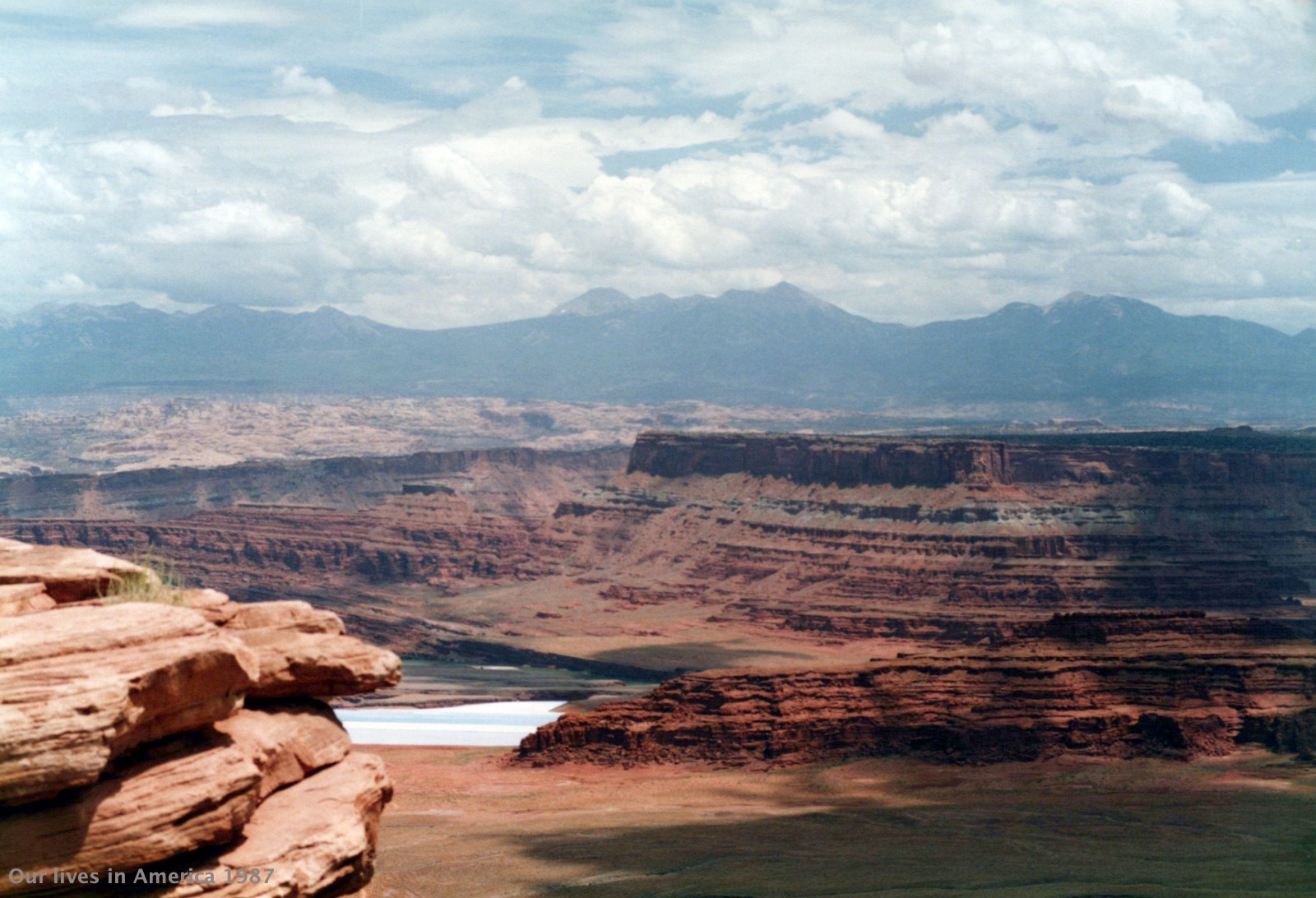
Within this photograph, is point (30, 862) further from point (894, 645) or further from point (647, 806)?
point (894, 645)

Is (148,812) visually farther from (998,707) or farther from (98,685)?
(998,707)

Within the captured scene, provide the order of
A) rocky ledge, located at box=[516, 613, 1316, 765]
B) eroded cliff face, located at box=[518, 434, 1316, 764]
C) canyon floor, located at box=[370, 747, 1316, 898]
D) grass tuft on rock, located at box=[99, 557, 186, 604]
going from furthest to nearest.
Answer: eroded cliff face, located at box=[518, 434, 1316, 764], rocky ledge, located at box=[516, 613, 1316, 765], canyon floor, located at box=[370, 747, 1316, 898], grass tuft on rock, located at box=[99, 557, 186, 604]

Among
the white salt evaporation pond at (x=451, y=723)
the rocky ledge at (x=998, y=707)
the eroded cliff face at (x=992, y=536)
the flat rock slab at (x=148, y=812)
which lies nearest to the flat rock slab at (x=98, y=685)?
the flat rock slab at (x=148, y=812)

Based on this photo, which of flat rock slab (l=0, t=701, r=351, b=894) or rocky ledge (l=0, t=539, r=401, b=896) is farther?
flat rock slab (l=0, t=701, r=351, b=894)

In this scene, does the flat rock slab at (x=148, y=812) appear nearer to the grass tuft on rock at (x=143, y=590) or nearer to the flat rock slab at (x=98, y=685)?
the flat rock slab at (x=98, y=685)

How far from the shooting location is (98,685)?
68.1 feet

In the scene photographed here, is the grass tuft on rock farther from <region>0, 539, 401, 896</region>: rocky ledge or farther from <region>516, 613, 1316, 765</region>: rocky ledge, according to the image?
<region>516, 613, 1316, 765</region>: rocky ledge

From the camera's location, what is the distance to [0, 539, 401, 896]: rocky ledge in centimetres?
2056

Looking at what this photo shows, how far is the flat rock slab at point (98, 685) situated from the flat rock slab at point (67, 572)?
8.52 feet

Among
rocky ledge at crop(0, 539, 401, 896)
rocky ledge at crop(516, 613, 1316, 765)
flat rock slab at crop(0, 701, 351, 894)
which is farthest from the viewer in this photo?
rocky ledge at crop(516, 613, 1316, 765)

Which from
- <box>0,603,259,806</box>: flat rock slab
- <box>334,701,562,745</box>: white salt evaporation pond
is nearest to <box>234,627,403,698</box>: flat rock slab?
<box>0,603,259,806</box>: flat rock slab

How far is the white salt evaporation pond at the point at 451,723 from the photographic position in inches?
3826

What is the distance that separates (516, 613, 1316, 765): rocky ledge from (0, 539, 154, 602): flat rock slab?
5811 cm

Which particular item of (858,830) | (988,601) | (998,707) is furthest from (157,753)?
(988,601)
